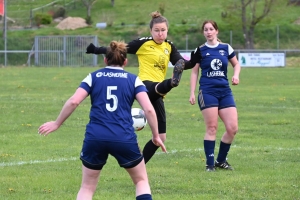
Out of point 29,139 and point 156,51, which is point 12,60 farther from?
point 156,51

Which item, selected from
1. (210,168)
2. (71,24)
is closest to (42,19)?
(71,24)

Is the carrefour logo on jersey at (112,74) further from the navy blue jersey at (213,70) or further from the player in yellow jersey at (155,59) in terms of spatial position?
the navy blue jersey at (213,70)

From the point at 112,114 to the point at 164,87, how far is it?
2433mm

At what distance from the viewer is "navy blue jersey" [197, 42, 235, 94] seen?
9289mm

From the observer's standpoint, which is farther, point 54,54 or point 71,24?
point 71,24

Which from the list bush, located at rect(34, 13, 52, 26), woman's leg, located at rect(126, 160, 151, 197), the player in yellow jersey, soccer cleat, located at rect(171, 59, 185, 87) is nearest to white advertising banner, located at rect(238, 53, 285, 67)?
bush, located at rect(34, 13, 52, 26)

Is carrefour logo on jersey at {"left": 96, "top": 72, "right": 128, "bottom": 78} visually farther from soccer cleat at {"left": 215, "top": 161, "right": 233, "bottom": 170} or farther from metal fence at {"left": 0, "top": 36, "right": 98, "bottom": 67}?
metal fence at {"left": 0, "top": 36, "right": 98, "bottom": 67}

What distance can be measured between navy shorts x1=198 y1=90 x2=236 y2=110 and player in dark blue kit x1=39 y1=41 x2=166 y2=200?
10.6ft

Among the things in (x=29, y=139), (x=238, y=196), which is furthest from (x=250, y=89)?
(x=238, y=196)

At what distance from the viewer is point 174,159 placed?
10.2 metres

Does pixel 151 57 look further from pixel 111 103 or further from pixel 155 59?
pixel 111 103

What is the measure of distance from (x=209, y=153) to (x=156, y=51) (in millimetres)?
1585

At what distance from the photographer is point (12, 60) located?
53000 mm

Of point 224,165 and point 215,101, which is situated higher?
point 215,101
